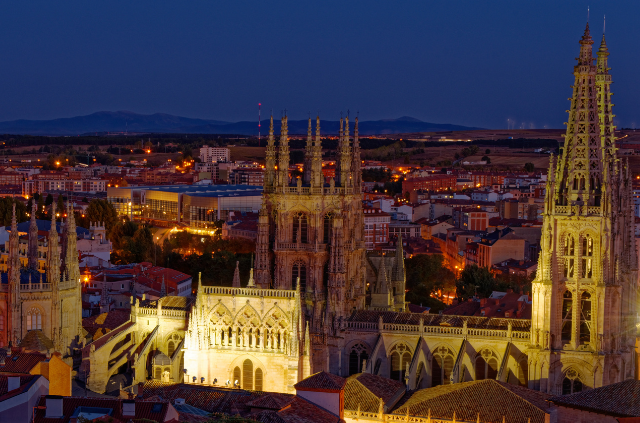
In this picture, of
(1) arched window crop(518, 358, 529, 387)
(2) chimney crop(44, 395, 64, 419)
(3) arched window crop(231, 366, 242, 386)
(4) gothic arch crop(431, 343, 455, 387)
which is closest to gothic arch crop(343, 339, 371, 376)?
(4) gothic arch crop(431, 343, 455, 387)

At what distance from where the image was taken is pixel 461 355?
174ft

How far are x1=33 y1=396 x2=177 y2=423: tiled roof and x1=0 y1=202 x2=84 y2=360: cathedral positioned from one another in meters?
15.6

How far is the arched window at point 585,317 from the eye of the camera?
52.3m

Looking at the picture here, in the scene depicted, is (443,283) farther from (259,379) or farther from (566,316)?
(259,379)

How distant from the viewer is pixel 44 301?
55.4 m

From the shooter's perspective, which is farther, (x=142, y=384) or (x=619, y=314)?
(x=619, y=314)

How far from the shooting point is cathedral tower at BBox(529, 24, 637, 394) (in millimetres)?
51688

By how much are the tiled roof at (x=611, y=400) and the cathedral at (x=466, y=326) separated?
1036 centimetres

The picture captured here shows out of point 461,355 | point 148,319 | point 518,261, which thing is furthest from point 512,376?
point 518,261

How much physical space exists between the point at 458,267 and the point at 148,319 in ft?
273

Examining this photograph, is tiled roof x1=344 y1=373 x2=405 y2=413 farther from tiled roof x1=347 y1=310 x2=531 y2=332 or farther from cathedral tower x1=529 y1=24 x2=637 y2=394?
cathedral tower x1=529 y1=24 x2=637 y2=394

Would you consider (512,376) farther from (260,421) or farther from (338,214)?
(260,421)

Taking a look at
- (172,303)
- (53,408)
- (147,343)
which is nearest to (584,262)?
(172,303)

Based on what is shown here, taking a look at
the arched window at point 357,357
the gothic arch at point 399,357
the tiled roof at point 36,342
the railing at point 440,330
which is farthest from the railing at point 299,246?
the tiled roof at point 36,342
